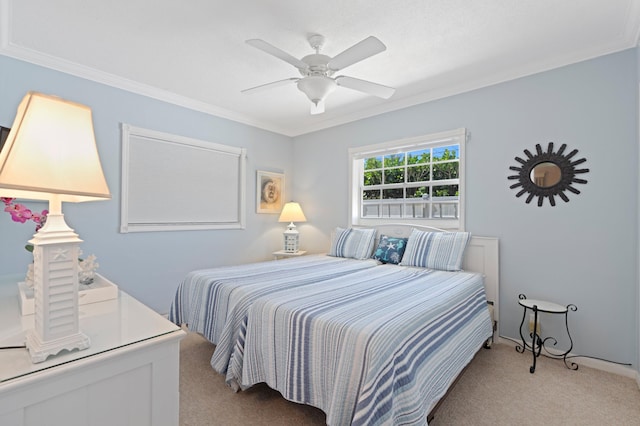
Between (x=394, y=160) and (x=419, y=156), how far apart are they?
35cm

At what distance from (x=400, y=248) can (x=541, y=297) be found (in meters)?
1.32

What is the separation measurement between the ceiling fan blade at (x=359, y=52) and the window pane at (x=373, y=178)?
81.3 inches

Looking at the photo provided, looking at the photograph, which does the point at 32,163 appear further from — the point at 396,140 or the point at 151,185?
the point at 396,140

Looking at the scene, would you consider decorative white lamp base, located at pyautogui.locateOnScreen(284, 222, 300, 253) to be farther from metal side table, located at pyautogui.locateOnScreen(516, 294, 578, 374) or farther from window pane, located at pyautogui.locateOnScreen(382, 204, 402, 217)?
metal side table, located at pyautogui.locateOnScreen(516, 294, 578, 374)

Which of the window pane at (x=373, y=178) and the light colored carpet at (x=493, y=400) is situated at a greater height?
the window pane at (x=373, y=178)

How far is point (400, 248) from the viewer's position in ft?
11.0

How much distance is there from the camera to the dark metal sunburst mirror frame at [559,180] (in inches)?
103

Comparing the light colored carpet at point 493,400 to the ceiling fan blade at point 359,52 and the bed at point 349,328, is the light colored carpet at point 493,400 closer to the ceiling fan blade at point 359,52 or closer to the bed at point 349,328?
Answer: the bed at point 349,328

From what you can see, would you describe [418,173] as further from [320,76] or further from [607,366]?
[607,366]

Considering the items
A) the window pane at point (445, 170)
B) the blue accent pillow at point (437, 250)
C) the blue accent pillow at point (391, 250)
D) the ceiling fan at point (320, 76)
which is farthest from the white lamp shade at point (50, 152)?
the window pane at point (445, 170)

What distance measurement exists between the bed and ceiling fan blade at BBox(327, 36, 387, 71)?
1604 millimetres

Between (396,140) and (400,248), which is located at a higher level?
(396,140)

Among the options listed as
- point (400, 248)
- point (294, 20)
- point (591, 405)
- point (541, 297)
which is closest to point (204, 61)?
point (294, 20)

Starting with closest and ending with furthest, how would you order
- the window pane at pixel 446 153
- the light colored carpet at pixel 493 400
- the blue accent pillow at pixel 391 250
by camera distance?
the light colored carpet at pixel 493 400, the blue accent pillow at pixel 391 250, the window pane at pixel 446 153
